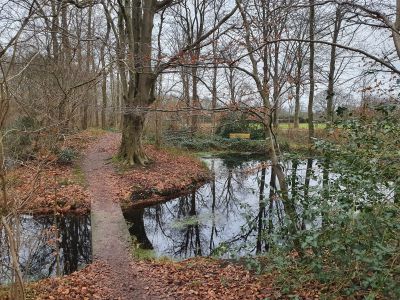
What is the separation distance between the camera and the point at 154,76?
13680mm

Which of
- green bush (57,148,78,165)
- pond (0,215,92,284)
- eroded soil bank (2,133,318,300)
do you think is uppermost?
green bush (57,148,78,165)

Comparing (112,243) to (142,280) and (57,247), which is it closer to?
(57,247)

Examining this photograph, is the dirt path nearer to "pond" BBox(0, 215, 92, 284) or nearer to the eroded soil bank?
the eroded soil bank

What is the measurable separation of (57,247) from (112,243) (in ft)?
4.49

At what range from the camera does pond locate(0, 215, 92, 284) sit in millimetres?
6531

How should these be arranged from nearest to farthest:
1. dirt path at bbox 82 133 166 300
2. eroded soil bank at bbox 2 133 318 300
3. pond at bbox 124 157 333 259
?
eroded soil bank at bbox 2 133 318 300, dirt path at bbox 82 133 166 300, pond at bbox 124 157 333 259

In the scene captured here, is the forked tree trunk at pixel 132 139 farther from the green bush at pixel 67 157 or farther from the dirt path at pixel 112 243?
the green bush at pixel 67 157

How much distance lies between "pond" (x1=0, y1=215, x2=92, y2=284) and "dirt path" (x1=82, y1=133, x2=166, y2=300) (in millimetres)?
541

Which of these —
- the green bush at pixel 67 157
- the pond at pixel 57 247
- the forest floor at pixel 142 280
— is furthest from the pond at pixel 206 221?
the green bush at pixel 67 157

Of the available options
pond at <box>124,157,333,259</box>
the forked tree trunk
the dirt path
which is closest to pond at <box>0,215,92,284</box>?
the dirt path

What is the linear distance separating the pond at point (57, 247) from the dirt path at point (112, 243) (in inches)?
21.3

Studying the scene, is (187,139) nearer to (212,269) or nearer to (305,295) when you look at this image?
(212,269)

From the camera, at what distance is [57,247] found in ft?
20.4

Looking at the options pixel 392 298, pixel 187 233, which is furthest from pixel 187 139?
pixel 392 298
